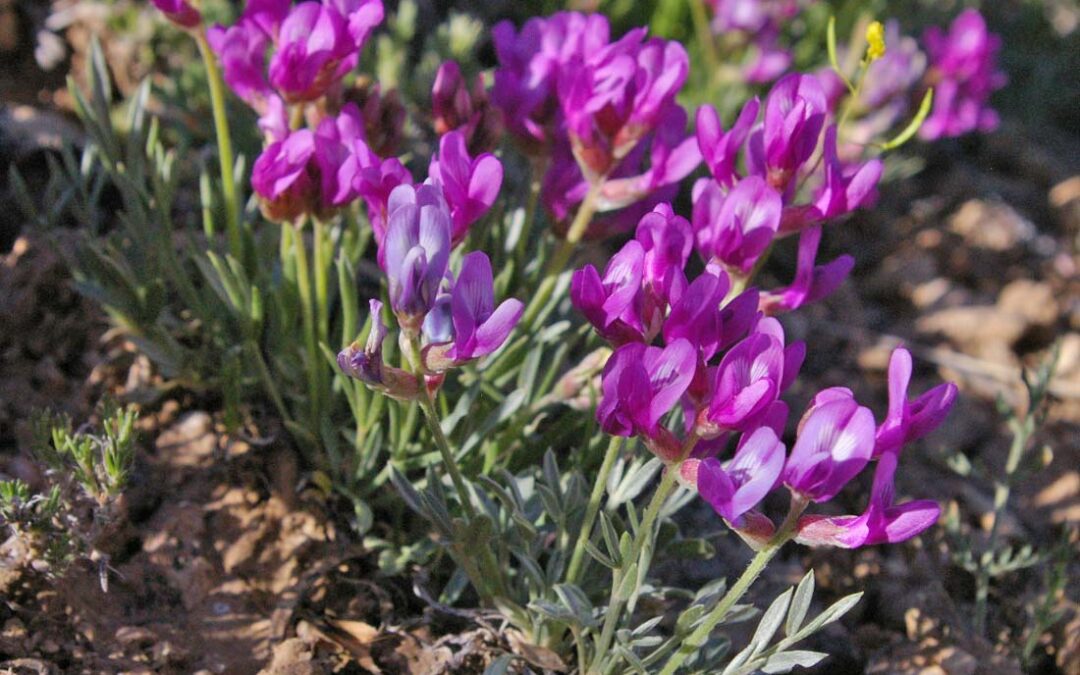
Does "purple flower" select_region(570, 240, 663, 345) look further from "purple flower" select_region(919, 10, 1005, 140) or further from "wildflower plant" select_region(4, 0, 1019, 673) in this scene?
"purple flower" select_region(919, 10, 1005, 140)

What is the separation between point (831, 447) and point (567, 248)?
0.83 m

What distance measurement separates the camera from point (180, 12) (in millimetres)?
1980

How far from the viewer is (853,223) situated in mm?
4145

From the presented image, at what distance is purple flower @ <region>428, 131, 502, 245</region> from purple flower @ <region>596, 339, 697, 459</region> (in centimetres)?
36

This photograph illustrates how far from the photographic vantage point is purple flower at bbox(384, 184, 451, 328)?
56.6 inches

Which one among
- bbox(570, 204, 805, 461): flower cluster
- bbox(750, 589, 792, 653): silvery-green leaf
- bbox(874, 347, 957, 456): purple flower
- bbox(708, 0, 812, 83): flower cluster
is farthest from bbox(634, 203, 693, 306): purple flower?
bbox(708, 0, 812, 83): flower cluster

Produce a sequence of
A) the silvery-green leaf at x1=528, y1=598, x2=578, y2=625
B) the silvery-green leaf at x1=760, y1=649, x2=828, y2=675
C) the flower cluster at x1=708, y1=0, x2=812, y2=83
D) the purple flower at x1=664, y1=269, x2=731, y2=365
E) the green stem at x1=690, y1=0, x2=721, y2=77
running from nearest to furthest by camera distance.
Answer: the purple flower at x1=664, y1=269, x2=731, y2=365, the silvery-green leaf at x1=760, y1=649, x2=828, y2=675, the silvery-green leaf at x1=528, y1=598, x2=578, y2=625, the flower cluster at x1=708, y1=0, x2=812, y2=83, the green stem at x1=690, y1=0, x2=721, y2=77

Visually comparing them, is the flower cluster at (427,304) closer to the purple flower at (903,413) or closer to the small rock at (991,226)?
the purple flower at (903,413)

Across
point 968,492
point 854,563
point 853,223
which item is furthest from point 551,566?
point 853,223

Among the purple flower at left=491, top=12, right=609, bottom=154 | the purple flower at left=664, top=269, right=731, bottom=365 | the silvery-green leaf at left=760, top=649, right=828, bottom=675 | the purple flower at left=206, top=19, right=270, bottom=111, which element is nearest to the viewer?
the purple flower at left=664, top=269, right=731, bottom=365

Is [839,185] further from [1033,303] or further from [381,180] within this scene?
[1033,303]

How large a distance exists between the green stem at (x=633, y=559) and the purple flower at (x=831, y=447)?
18cm

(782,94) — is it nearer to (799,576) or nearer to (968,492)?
(799,576)

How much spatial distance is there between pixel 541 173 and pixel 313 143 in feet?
1.89
